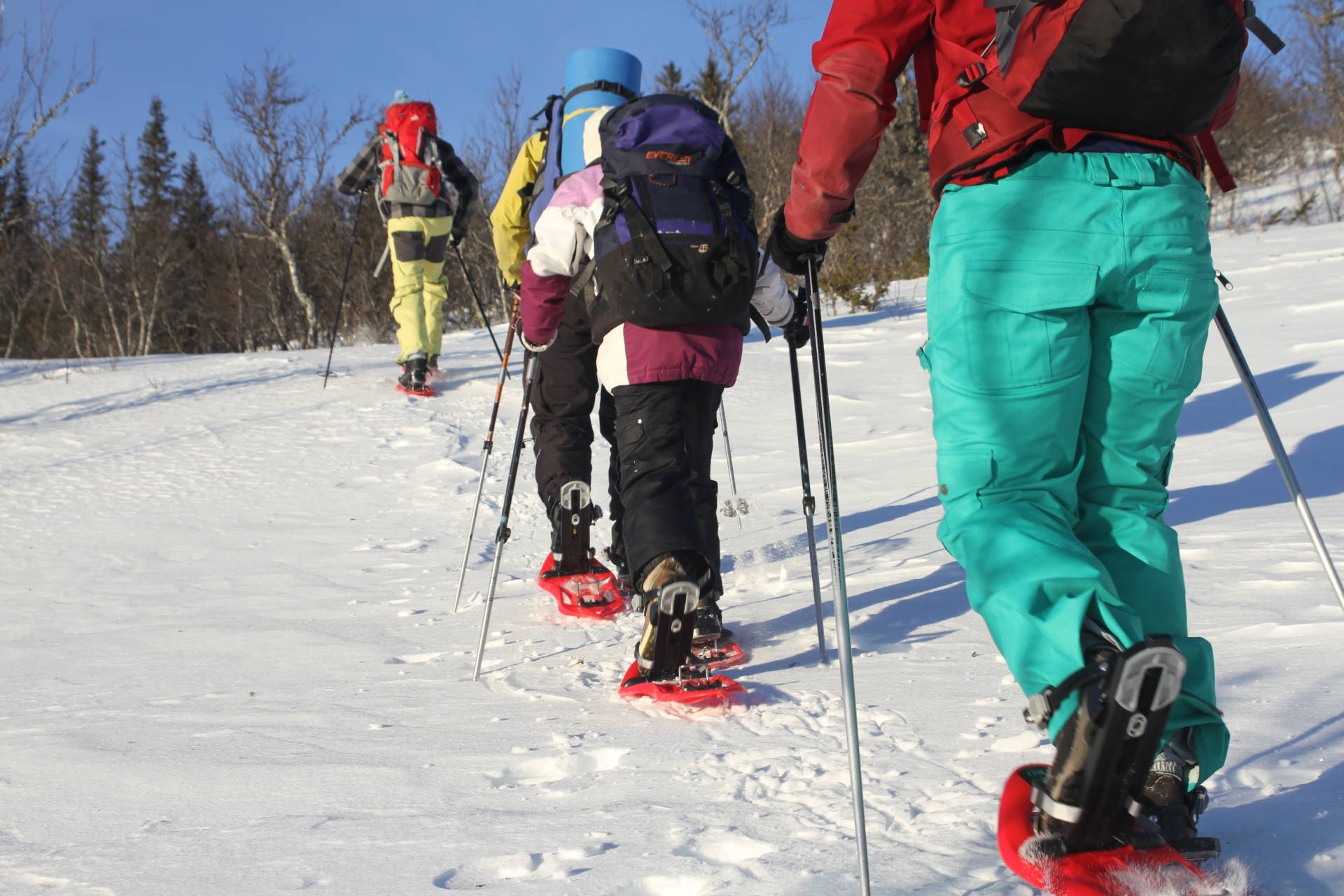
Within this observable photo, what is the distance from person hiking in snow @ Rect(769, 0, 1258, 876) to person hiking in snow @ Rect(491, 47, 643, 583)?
1.65m

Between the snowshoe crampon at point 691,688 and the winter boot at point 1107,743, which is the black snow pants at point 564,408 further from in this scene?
the winter boot at point 1107,743

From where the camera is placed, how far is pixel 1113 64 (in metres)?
1.32

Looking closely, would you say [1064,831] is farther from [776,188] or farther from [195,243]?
[195,243]

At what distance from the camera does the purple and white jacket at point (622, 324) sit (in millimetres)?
2488

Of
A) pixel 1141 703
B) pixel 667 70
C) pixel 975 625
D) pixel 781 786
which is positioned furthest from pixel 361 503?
pixel 667 70

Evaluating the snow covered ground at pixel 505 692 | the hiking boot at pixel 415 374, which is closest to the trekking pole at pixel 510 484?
the snow covered ground at pixel 505 692

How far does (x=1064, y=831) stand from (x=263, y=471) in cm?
529

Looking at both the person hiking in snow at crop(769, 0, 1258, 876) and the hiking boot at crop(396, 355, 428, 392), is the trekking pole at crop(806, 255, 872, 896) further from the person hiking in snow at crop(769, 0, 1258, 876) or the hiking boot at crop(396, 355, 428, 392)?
the hiking boot at crop(396, 355, 428, 392)

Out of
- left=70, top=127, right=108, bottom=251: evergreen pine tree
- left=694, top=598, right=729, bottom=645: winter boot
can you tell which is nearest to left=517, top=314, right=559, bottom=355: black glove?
left=694, top=598, right=729, bottom=645: winter boot

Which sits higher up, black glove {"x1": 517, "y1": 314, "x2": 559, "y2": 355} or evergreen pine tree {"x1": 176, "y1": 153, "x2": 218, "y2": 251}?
evergreen pine tree {"x1": 176, "y1": 153, "x2": 218, "y2": 251}

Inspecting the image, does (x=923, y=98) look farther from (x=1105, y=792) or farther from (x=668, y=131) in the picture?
(x=1105, y=792)

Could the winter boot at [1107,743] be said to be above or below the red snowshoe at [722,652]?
above

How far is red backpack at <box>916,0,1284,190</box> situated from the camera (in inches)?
50.8

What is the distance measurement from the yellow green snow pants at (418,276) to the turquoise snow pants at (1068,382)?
585 cm
